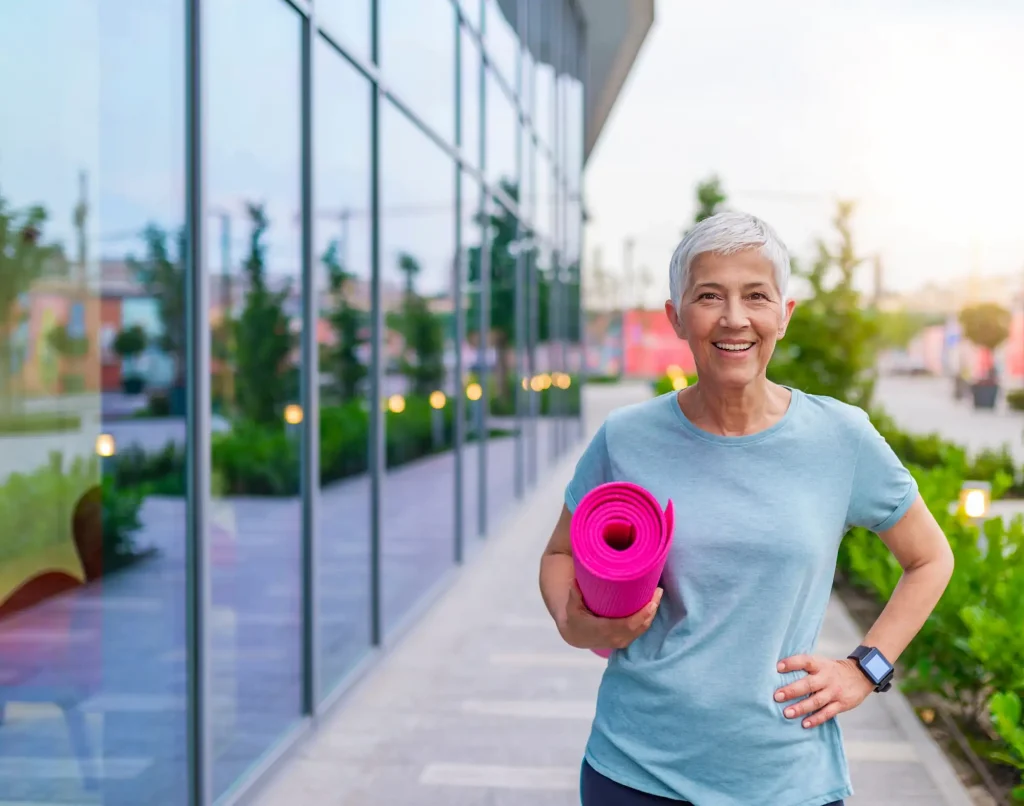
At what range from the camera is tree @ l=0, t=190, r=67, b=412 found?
6.77ft

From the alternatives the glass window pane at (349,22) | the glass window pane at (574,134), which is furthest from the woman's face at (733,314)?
the glass window pane at (574,134)

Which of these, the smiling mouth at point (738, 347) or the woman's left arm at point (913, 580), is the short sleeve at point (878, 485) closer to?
the woman's left arm at point (913, 580)

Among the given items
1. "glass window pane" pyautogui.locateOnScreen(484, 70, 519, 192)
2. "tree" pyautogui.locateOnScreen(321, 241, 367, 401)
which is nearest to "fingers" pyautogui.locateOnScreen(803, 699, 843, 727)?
"tree" pyautogui.locateOnScreen(321, 241, 367, 401)

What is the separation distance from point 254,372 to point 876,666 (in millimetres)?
2655

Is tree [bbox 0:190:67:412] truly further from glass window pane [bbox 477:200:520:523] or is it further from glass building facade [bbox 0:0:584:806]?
glass window pane [bbox 477:200:520:523]

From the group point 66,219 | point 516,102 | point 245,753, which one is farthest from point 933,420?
point 66,219

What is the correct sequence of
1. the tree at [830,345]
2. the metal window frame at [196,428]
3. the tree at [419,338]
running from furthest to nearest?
the tree at [830,345]
the tree at [419,338]
the metal window frame at [196,428]

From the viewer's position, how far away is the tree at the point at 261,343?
3.60 metres

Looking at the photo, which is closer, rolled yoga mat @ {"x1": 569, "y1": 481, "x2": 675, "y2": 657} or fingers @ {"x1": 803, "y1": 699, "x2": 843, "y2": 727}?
rolled yoga mat @ {"x1": 569, "y1": 481, "x2": 675, "y2": 657}

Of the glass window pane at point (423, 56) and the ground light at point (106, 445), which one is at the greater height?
the glass window pane at point (423, 56)

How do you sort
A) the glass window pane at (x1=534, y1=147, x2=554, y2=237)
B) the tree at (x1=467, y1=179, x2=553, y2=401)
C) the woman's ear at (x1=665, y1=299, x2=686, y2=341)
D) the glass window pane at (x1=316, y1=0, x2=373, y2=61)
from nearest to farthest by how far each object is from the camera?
the woman's ear at (x1=665, y1=299, x2=686, y2=341)
the glass window pane at (x1=316, y1=0, x2=373, y2=61)
the tree at (x1=467, y1=179, x2=553, y2=401)
the glass window pane at (x1=534, y1=147, x2=554, y2=237)

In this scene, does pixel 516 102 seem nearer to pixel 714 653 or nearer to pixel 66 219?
pixel 66 219

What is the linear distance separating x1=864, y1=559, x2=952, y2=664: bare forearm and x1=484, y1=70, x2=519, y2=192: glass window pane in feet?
25.1

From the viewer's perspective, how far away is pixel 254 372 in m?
3.70
